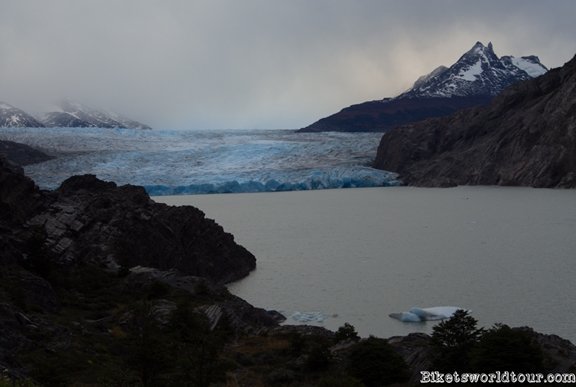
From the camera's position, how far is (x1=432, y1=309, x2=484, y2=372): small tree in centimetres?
1362

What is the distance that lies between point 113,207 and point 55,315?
40.0 ft

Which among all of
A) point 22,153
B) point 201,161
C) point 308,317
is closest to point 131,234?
point 308,317

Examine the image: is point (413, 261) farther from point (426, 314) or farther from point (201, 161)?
point (201, 161)

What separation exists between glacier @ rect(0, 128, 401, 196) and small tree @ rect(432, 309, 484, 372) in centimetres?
7495

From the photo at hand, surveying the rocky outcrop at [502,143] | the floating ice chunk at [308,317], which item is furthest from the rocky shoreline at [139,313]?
the rocky outcrop at [502,143]

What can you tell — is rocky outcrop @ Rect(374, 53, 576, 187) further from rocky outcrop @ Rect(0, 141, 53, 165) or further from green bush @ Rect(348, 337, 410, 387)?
green bush @ Rect(348, 337, 410, 387)

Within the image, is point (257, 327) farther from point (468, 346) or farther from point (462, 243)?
point (462, 243)

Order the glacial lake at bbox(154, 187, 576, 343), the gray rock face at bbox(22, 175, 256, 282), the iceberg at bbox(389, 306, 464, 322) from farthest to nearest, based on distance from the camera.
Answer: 1. the gray rock face at bbox(22, 175, 256, 282)
2. the glacial lake at bbox(154, 187, 576, 343)
3. the iceberg at bbox(389, 306, 464, 322)

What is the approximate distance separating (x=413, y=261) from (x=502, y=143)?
62.3 metres

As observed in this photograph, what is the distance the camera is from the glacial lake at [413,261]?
76.7ft

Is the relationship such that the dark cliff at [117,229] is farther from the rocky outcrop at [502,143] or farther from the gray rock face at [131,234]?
the rocky outcrop at [502,143]

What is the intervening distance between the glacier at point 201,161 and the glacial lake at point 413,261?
2749 cm

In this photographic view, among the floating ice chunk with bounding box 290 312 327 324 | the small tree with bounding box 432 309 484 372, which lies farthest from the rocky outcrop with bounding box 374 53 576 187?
the small tree with bounding box 432 309 484 372

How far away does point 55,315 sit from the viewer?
18.5m
